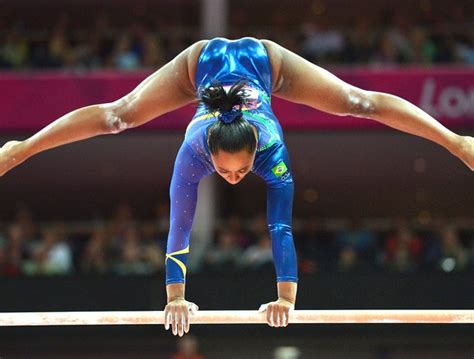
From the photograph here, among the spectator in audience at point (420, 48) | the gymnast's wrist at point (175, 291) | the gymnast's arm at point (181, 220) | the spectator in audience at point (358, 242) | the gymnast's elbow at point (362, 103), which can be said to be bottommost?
the gymnast's wrist at point (175, 291)

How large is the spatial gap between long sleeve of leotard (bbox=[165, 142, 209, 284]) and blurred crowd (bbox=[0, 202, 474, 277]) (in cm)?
299

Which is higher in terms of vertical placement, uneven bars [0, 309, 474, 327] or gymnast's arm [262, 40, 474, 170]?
gymnast's arm [262, 40, 474, 170]

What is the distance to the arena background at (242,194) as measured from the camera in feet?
23.5

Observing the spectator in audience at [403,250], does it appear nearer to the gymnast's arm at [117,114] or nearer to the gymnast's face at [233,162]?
the gymnast's arm at [117,114]

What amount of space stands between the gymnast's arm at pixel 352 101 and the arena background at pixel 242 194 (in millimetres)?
2821

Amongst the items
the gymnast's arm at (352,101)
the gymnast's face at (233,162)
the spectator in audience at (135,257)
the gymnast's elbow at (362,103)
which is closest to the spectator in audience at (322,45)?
the spectator in audience at (135,257)

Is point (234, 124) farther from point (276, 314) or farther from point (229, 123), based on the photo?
point (276, 314)

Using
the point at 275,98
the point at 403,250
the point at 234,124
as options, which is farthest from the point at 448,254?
the point at 234,124

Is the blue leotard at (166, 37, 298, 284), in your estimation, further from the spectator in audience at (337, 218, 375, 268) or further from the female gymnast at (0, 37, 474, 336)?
the spectator in audience at (337, 218, 375, 268)

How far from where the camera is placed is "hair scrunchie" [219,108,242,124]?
13.4ft

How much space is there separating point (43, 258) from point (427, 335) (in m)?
3.51

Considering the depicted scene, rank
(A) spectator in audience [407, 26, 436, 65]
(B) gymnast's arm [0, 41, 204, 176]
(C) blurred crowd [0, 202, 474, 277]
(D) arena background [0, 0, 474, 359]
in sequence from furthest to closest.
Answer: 1. (A) spectator in audience [407, 26, 436, 65]
2. (C) blurred crowd [0, 202, 474, 277]
3. (D) arena background [0, 0, 474, 359]
4. (B) gymnast's arm [0, 41, 204, 176]

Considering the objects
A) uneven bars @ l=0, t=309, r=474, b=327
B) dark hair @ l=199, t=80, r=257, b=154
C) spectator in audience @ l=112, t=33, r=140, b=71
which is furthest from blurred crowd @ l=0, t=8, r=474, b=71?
uneven bars @ l=0, t=309, r=474, b=327

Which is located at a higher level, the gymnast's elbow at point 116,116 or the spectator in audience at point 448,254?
the spectator in audience at point 448,254
